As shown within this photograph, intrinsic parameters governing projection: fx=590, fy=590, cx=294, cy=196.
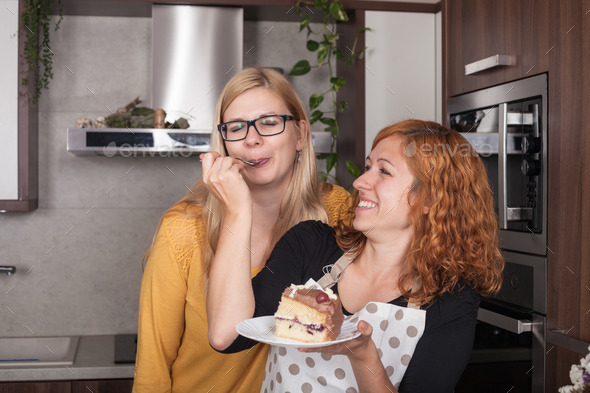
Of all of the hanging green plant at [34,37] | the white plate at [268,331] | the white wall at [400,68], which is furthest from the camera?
the white wall at [400,68]

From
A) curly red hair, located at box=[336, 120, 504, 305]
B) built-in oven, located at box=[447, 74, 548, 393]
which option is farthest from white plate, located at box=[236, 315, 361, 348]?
built-in oven, located at box=[447, 74, 548, 393]

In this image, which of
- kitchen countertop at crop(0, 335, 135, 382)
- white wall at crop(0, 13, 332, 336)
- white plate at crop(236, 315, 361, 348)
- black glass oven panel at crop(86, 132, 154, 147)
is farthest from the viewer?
white wall at crop(0, 13, 332, 336)

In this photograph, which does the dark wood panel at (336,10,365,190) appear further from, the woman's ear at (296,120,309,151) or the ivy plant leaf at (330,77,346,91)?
the woman's ear at (296,120,309,151)

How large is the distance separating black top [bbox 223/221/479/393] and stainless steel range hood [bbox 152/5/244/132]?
3.87 feet

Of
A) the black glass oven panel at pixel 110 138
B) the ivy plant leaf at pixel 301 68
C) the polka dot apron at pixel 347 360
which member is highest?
the ivy plant leaf at pixel 301 68

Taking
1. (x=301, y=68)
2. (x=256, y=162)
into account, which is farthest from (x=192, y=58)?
(x=256, y=162)

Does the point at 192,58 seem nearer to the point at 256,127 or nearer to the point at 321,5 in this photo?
the point at 321,5

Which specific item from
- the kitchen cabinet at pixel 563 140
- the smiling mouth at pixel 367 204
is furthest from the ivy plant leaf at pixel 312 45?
the smiling mouth at pixel 367 204

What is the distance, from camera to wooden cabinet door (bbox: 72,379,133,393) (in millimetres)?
2059

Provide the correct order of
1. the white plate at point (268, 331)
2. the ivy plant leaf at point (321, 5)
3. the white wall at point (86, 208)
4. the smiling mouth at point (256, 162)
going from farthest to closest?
the white wall at point (86, 208)
the ivy plant leaf at point (321, 5)
the smiling mouth at point (256, 162)
the white plate at point (268, 331)

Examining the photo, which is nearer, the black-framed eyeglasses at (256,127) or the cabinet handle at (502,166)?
the black-framed eyeglasses at (256,127)

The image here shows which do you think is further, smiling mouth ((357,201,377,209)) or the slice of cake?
smiling mouth ((357,201,377,209))

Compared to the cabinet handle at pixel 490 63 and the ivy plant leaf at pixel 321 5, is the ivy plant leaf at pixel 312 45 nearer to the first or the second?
the ivy plant leaf at pixel 321 5

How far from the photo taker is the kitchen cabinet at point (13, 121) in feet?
7.41
